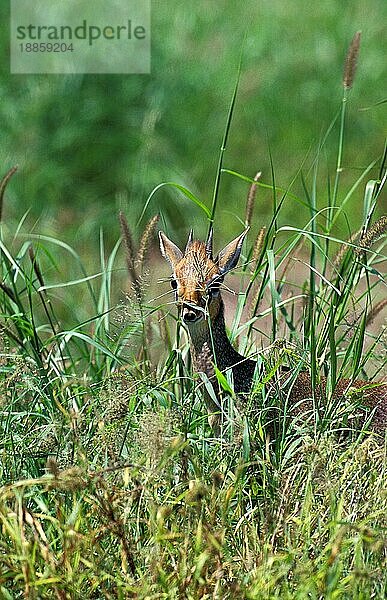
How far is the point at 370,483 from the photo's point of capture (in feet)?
7.95

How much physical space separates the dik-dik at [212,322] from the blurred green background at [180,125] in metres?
2.26

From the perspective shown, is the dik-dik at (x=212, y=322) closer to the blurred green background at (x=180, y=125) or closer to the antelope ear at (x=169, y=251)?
the antelope ear at (x=169, y=251)

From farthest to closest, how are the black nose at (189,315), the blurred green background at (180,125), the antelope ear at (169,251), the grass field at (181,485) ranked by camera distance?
the blurred green background at (180,125)
the antelope ear at (169,251)
the black nose at (189,315)
the grass field at (181,485)

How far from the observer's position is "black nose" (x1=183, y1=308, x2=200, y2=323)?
2.72 m

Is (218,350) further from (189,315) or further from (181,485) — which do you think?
(181,485)

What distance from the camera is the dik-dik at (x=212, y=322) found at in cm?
274

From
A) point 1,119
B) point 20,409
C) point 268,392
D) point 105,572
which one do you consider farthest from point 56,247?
point 105,572

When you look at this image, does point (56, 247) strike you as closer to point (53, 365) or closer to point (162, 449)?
point (53, 365)

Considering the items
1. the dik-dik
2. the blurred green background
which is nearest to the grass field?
the dik-dik

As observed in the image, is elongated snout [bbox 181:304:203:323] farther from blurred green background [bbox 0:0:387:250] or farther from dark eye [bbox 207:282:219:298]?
blurred green background [bbox 0:0:387:250]

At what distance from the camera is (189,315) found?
2.73 metres

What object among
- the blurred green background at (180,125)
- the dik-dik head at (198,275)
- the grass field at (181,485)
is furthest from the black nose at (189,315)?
the blurred green background at (180,125)

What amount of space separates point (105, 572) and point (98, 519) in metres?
0.19

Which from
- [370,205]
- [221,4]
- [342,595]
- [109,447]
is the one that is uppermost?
[221,4]
